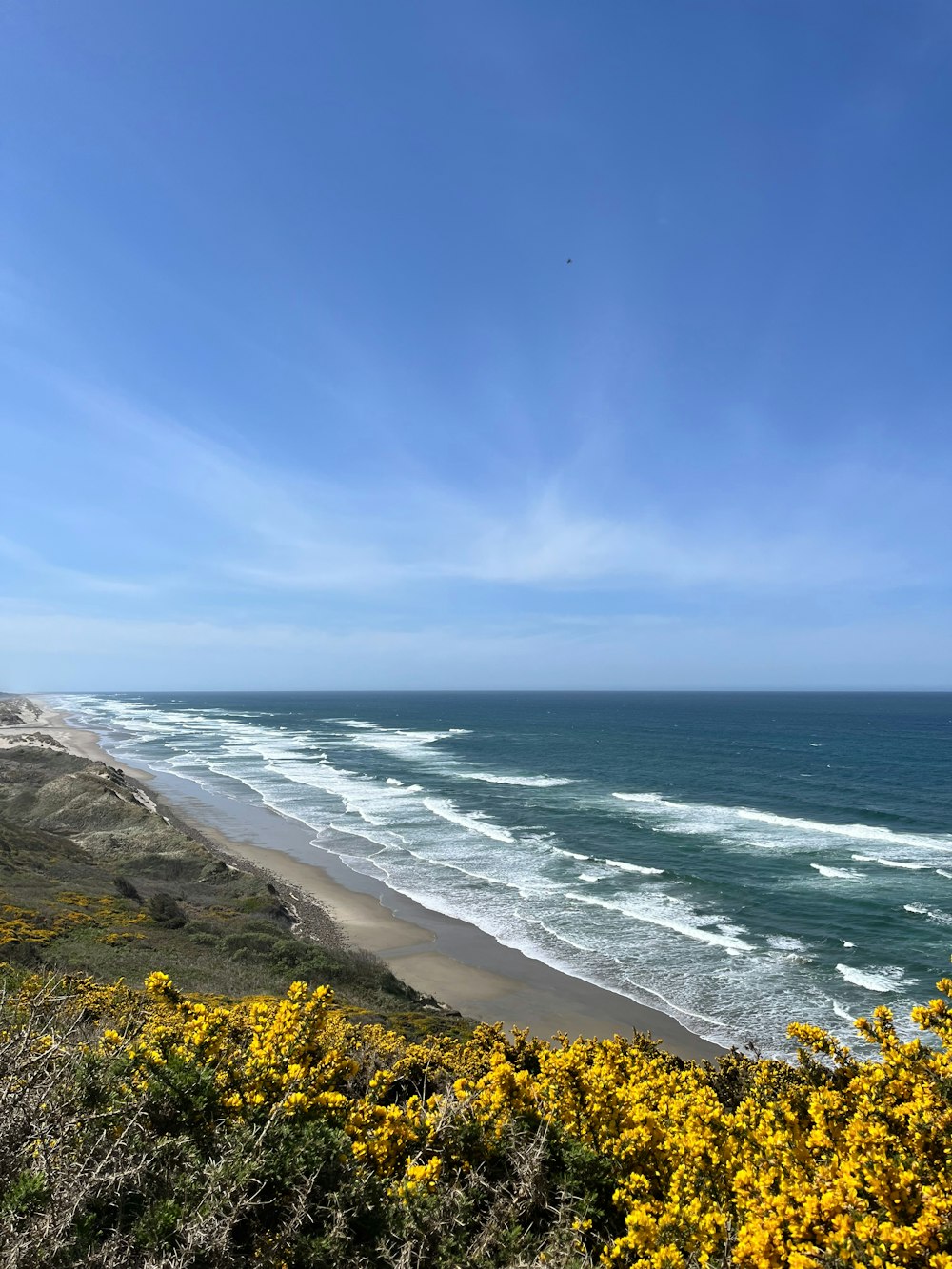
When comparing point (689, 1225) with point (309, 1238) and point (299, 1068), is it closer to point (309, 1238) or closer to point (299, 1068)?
point (309, 1238)

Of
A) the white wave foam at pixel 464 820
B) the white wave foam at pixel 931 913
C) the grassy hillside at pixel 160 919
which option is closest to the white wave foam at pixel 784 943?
the white wave foam at pixel 931 913

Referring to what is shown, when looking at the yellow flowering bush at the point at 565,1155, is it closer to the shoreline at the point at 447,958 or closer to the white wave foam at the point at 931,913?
the shoreline at the point at 447,958

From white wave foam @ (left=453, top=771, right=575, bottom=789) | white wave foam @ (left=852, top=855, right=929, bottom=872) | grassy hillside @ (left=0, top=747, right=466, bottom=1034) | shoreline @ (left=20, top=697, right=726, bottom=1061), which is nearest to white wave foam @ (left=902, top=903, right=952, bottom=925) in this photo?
white wave foam @ (left=852, top=855, right=929, bottom=872)

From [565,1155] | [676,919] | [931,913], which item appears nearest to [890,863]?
[931,913]

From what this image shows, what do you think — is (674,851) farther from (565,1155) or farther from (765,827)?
(565,1155)

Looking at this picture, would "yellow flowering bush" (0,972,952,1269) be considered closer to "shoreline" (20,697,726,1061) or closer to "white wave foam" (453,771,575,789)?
"shoreline" (20,697,726,1061)

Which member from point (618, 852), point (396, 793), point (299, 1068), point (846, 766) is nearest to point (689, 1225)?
point (299, 1068)
